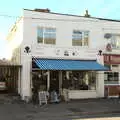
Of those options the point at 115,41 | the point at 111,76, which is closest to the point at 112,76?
the point at 111,76

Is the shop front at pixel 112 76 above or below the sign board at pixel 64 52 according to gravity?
below

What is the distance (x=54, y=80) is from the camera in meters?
27.4

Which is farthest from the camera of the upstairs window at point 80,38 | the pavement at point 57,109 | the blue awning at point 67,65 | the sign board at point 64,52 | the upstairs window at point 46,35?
the upstairs window at point 80,38

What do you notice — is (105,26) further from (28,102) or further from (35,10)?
(28,102)

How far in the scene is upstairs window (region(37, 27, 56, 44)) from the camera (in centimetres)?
2648

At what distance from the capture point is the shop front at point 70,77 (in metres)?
25.7

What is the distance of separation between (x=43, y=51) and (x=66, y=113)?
7.63m

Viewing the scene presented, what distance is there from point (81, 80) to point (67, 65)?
3151 mm

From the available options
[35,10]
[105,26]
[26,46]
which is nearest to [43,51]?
[26,46]

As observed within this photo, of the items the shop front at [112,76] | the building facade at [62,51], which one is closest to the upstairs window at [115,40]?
the building facade at [62,51]

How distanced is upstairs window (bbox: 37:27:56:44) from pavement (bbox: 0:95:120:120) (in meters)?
4.83

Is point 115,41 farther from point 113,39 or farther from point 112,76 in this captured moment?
point 112,76

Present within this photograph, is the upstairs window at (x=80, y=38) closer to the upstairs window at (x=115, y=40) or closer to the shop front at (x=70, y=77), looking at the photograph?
the shop front at (x=70, y=77)

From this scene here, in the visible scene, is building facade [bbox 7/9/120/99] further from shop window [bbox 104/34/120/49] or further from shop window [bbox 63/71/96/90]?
shop window [bbox 104/34/120/49]
